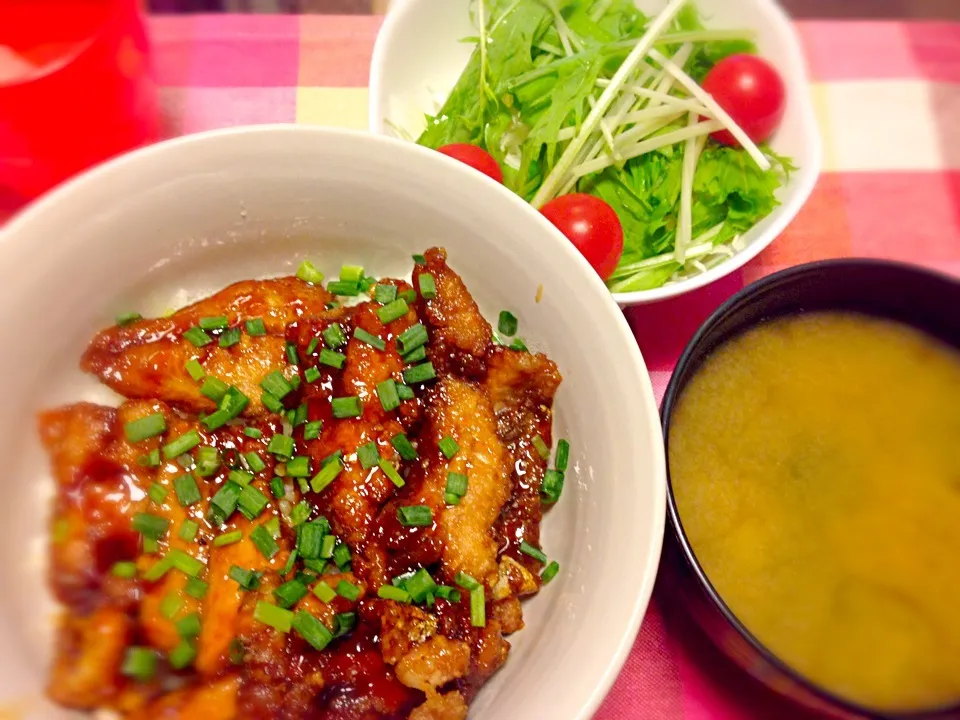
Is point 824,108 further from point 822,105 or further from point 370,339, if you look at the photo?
point 370,339

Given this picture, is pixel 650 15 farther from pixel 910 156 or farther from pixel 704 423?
pixel 704 423

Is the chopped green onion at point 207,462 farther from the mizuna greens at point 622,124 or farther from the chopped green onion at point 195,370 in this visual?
the mizuna greens at point 622,124

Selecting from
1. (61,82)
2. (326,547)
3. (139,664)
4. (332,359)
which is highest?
(61,82)

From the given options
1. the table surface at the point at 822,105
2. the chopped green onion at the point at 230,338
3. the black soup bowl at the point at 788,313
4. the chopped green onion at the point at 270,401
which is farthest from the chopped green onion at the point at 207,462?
the table surface at the point at 822,105

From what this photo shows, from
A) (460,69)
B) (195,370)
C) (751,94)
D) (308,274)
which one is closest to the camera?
(195,370)

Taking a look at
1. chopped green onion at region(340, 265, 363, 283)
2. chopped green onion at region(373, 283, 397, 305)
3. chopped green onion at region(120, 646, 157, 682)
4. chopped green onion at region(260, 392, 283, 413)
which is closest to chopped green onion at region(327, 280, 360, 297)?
chopped green onion at region(340, 265, 363, 283)

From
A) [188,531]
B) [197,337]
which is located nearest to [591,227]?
[197,337]
